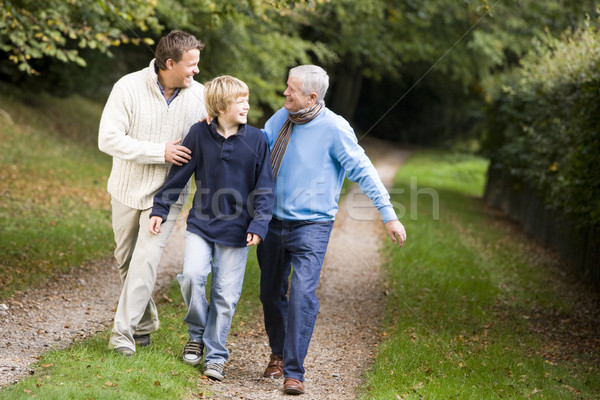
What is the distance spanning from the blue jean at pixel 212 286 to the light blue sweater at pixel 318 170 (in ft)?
1.54

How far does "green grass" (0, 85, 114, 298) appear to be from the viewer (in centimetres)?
708

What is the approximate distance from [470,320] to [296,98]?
3.57 m

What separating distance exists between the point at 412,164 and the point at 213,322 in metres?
21.1

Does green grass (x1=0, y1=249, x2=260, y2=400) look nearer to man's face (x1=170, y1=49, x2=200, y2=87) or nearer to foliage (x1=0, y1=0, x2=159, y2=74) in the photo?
man's face (x1=170, y1=49, x2=200, y2=87)

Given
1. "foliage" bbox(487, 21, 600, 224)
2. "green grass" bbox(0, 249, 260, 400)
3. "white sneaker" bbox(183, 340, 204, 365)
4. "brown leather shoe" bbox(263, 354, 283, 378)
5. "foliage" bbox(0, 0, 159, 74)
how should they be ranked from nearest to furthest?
"green grass" bbox(0, 249, 260, 400)
"white sneaker" bbox(183, 340, 204, 365)
"brown leather shoe" bbox(263, 354, 283, 378)
"foliage" bbox(487, 21, 600, 224)
"foliage" bbox(0, 0, 159, 74)

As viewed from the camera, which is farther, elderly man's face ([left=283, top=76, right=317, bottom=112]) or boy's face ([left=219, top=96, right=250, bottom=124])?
elderly man's face ([left=283, top=76, right=317, bottom=112])

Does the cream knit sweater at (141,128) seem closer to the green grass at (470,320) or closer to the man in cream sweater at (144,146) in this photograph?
the man in cream sweater at (144,146)

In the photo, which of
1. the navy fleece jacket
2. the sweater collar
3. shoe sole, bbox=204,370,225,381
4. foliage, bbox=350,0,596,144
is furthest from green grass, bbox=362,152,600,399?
foliage, bbox=350,0,596,144

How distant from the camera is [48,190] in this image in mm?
10562

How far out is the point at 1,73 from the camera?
1647 centimetres

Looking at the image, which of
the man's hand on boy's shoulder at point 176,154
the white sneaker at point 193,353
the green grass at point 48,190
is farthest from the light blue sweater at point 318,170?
the green grass at point 48,190

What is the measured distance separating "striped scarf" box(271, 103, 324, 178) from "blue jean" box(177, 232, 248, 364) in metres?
0.63

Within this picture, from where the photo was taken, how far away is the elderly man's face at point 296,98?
4191 mm

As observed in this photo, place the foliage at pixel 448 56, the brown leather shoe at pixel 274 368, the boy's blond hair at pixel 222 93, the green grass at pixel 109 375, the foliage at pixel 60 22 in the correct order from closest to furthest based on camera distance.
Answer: the green grass at pixel 109 375 → the boy's blond hair at pixel 222 93 → the brown leather shoe at pixel 274 368 → the foliage at pixel 60 22 → the foliage at pixel 448 56
